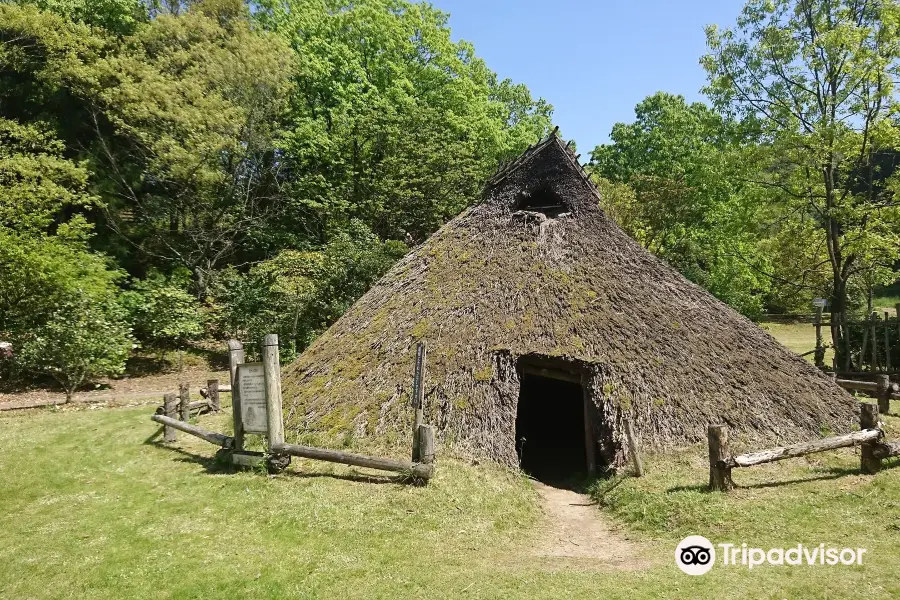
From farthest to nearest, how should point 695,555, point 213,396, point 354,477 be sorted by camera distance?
point 213,396 → point 354,477 → point 695,555

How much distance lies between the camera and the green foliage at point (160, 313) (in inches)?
875

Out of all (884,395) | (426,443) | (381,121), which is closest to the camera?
(426,443)

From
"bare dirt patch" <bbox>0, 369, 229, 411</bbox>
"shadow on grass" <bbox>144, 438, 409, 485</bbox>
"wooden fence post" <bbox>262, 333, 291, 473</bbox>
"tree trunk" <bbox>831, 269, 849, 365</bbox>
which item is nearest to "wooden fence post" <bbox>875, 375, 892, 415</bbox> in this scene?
"tree trunk" <bbox>831, 269, 849, 365</bbox>

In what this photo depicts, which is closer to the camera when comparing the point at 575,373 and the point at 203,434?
the point at 575,373

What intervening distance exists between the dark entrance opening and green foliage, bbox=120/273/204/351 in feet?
50.4

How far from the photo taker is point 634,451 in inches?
361

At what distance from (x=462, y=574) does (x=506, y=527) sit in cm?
171

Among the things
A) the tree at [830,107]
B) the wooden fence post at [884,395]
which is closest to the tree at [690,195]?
the tree at [830,107]

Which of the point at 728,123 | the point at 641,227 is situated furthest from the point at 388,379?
the point at 641,227

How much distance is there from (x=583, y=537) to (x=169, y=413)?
10.1 metres

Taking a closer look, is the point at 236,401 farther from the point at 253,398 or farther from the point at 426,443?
the point at 426,443

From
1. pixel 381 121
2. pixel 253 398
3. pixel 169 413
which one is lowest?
pixel 169 413

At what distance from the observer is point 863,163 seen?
19297 mm

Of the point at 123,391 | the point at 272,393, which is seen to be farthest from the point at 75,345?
the point at 272,393
